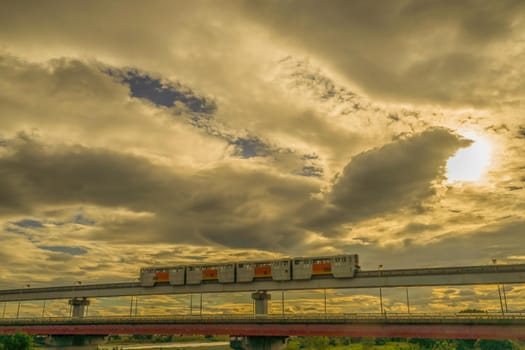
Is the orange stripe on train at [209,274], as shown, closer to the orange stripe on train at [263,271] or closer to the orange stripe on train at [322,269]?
the orange stripe on train at [263,271]

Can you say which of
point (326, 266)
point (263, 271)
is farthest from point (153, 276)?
point (326, 266)

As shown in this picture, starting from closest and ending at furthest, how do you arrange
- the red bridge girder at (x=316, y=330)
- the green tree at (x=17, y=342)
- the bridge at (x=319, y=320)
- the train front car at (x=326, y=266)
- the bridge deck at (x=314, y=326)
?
the red bridge girder at (x=316, y=330) < the bridge deck at (x=314, y=326) < the bridge at (x=319, y=320) < the green tree at (x=17, y=342) < the train front car at (x=326, y=266)

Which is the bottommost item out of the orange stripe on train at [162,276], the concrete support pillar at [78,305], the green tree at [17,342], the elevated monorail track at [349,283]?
the green tree at [17,342]

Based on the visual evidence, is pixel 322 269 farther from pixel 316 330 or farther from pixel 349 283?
pixel 316 330

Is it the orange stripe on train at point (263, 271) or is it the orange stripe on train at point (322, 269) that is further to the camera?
the orange stripe on train at point (263, 271)

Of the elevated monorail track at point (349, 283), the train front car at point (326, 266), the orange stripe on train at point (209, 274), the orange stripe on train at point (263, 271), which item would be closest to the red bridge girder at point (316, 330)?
the elevated monorail track at point (349, 283)

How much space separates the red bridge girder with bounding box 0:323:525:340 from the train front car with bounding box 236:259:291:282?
13.3m

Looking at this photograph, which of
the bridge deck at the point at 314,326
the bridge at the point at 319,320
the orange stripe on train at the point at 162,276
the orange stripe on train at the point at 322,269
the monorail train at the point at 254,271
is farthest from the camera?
the orange stripe on train at the point at 162,276

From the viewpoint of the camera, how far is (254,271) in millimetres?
70062

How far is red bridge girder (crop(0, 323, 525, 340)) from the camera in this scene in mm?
43562

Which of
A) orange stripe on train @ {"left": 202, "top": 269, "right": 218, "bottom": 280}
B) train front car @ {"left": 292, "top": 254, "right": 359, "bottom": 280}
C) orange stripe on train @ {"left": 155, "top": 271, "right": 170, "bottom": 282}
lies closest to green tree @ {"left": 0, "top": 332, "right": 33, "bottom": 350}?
orange stripe on train @ {"left": 155, "top": 271, "right": 170, "bottom": 282}

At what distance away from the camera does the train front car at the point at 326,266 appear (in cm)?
6253

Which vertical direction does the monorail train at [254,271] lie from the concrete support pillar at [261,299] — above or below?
above

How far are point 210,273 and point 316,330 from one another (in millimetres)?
27349
